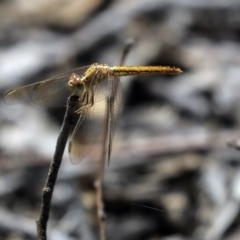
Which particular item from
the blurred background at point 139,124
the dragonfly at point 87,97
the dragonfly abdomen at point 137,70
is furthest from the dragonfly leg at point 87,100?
the blurred background at point 139,124

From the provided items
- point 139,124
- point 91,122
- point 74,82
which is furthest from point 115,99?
point 139,124

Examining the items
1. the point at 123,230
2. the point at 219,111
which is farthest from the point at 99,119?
the point at 219,111

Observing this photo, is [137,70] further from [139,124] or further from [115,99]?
[139,124]

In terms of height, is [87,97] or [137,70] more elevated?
[137,70]

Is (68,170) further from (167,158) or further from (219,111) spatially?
(219,111)

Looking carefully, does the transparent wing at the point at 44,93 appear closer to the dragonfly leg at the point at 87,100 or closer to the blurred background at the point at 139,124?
the dragonfly leg at the point at 87,100

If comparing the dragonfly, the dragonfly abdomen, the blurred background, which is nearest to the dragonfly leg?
the dragonfly
